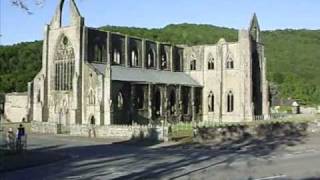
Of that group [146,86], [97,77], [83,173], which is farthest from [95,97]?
[83,173]

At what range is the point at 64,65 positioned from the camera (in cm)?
6159

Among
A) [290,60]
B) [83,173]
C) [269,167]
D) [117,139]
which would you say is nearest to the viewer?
[83,173]

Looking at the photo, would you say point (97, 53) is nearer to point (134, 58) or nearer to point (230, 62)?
point (134, 58)

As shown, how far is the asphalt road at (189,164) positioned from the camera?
64.8 feet

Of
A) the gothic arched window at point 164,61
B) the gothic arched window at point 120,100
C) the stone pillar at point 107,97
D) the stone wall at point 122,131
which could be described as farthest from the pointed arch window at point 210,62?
the stone wall at point 122,131

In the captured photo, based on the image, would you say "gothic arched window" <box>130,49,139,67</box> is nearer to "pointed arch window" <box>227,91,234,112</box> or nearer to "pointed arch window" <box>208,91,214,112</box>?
"pointed arch window" <box>208,91,214,112</box>

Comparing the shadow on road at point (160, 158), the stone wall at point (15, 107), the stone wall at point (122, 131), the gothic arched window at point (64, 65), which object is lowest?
the shadow on road at point (160, 158)

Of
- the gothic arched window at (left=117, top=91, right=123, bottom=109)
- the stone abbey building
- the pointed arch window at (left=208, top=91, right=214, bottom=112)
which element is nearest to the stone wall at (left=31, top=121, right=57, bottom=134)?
the stone abbey building

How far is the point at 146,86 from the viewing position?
2472 inches

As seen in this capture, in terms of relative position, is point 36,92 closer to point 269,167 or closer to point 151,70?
point 151,70

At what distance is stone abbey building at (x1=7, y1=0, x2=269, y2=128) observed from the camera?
5853 centimetres

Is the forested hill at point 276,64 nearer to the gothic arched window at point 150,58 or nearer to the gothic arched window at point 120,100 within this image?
the gothic arched window at point 150,58

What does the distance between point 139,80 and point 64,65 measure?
9261 millimetres

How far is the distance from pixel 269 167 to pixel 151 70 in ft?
160
